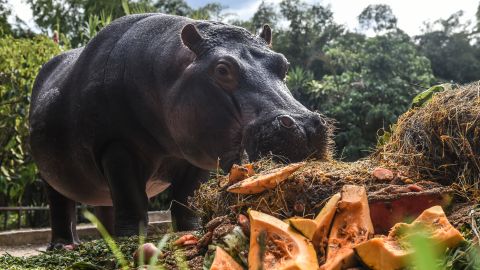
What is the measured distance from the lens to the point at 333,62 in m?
17.2

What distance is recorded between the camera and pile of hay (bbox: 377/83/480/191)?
279 cm

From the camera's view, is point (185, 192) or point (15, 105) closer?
point (185, 192)

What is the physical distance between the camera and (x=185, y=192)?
5.05 metres

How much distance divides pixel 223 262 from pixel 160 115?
7.42 ft

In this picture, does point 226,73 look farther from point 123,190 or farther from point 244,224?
point 244,224

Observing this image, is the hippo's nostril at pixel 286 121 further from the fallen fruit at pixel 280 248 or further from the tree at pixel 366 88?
the tree at pixel 366 88

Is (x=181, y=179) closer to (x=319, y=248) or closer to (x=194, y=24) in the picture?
(x=194, y=24)

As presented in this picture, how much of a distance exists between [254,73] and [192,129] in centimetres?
54

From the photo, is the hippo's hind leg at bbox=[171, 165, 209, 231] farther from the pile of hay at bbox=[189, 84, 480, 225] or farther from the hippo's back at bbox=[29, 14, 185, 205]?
the pile of hay at bbox=[189, 84, 480, 225]

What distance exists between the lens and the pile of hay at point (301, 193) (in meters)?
2.67

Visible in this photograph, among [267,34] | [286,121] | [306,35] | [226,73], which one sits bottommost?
[286,121]

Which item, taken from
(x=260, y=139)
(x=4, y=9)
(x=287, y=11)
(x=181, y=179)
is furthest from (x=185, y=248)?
(x=287, y=11)

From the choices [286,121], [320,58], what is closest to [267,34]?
[286,121]

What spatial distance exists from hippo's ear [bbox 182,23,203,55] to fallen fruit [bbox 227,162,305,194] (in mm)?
1511
